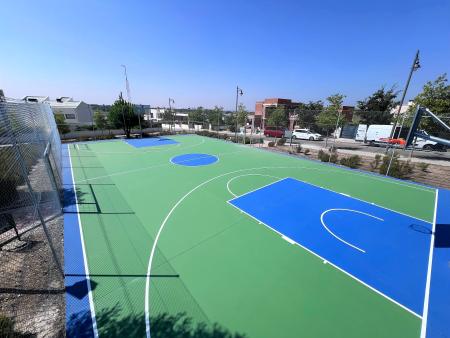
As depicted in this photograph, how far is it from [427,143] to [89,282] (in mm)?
33297

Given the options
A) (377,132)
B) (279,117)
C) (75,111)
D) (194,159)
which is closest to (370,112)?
(377,132)

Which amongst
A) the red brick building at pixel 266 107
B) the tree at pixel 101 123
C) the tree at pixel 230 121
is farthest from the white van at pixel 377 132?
the tree at pixel 101 123

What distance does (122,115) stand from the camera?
26172mm

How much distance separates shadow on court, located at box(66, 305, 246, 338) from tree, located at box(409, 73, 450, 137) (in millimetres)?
23772

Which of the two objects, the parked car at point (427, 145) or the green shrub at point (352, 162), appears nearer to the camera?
the green shrub at point (352, 162)

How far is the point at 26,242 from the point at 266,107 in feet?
145

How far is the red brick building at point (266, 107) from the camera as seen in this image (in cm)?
4374

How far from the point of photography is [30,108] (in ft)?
24.8

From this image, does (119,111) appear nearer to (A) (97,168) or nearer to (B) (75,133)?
(B) (75,133)

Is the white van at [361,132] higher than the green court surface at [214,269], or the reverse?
the white van at [361,132]

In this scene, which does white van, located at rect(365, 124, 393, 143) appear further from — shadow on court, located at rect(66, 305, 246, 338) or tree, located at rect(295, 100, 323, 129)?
shadow on court, located at rect(66, 305, 246, 338)

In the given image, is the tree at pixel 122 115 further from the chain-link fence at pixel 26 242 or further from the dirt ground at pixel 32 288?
the dirt ground at pixel 32 288

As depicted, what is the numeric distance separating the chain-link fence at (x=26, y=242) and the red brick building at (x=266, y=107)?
40.2 m

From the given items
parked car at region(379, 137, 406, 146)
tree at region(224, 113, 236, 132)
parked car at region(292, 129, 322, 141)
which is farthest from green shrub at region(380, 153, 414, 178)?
tree at region(224, 113, 236, 132)
